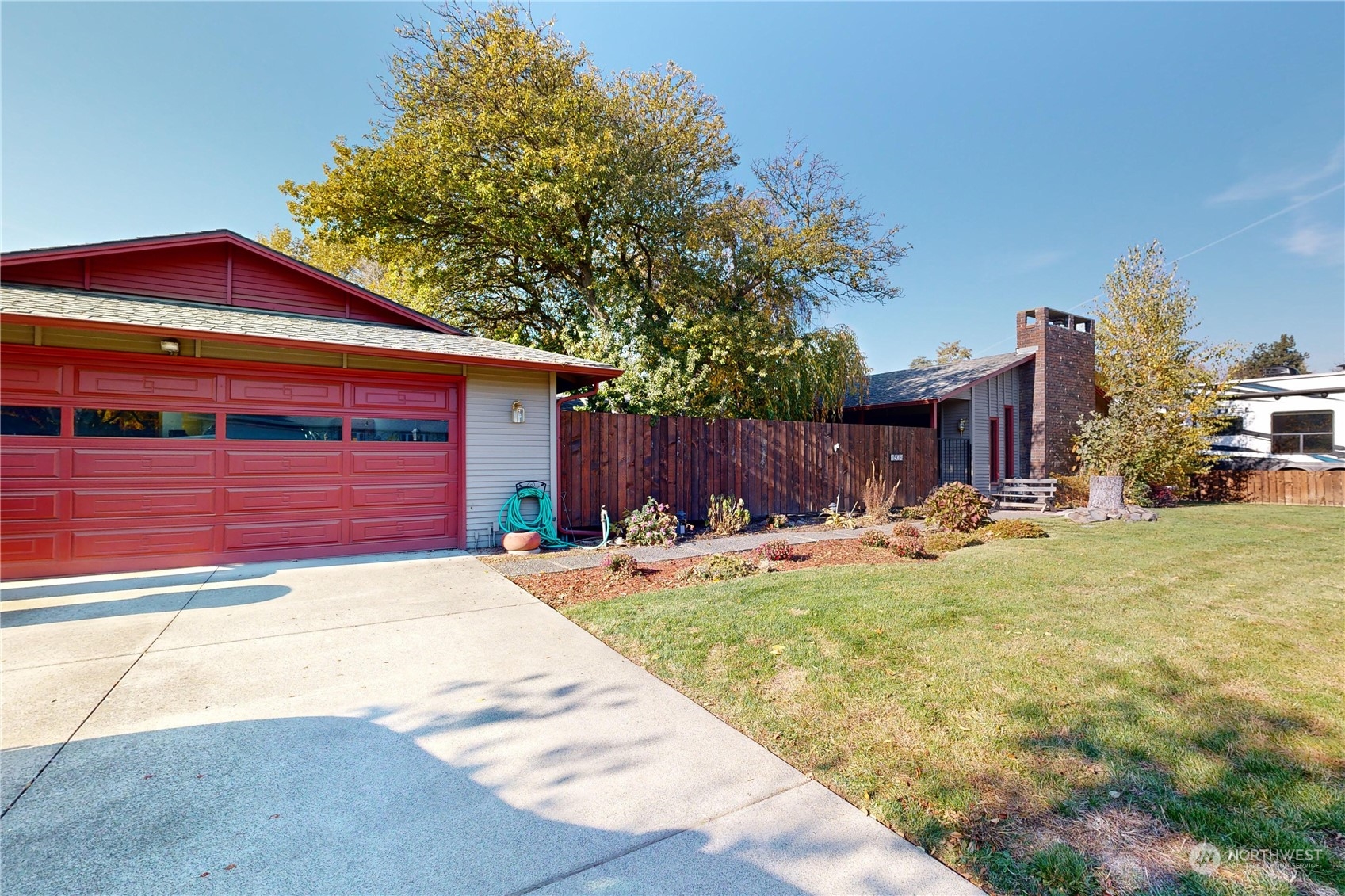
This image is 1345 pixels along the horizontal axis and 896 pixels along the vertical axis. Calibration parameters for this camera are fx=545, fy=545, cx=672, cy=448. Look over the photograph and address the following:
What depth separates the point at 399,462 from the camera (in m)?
7.56

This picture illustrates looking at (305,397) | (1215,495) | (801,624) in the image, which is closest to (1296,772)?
(801,624)

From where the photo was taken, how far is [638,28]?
483 inches

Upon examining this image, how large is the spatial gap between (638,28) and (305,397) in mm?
10954

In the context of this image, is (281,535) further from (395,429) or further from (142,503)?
(395,429)

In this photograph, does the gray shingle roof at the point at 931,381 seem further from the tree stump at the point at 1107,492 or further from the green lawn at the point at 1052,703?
the green lawn at the point at 1052,703

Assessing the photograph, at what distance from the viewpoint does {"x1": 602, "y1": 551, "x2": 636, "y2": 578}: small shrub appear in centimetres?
614

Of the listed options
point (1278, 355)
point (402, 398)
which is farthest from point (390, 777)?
point (1278, 355)

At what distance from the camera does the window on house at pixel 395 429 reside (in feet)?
24.1

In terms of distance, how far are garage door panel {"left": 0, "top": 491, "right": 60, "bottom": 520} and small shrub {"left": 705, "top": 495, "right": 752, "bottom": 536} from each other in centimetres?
827

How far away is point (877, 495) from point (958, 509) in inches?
92.7

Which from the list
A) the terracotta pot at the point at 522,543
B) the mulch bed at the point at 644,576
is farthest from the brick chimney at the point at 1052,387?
the terracotta pot at the point at 522,543

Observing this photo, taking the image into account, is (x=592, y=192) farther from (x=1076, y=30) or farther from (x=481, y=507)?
(x=1076, y=30)

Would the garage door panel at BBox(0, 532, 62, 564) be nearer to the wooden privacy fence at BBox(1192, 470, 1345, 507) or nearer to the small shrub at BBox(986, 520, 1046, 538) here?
the small shrub at BBox(986, 520, 1046, 538)

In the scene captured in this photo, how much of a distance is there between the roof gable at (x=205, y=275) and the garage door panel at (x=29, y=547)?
3457mm
